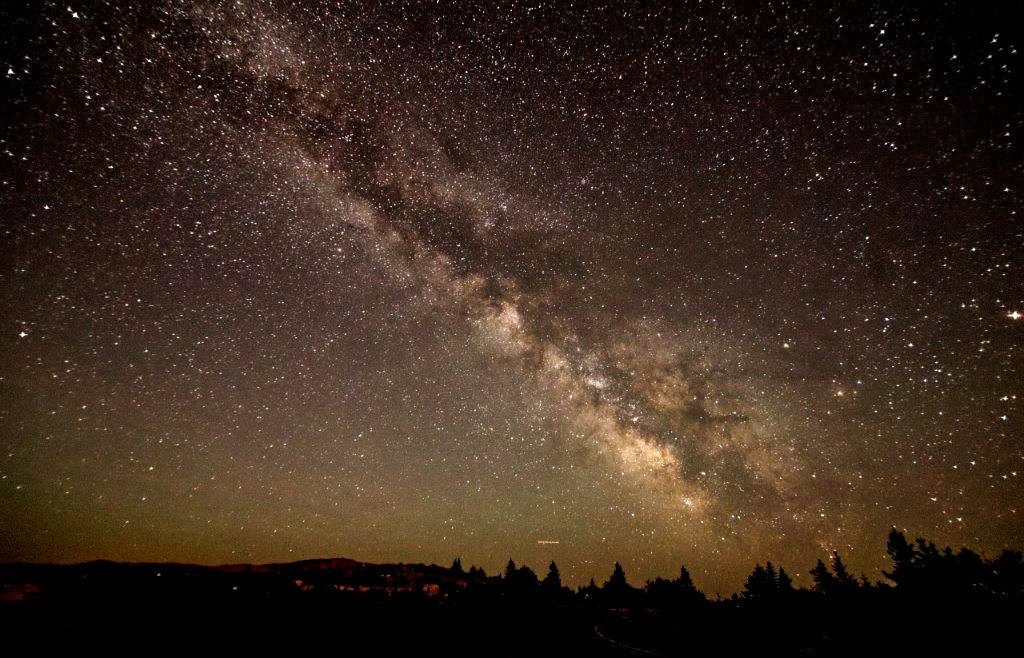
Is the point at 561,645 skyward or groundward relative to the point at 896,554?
groundward

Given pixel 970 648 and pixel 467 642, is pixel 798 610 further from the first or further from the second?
pixel 467 642

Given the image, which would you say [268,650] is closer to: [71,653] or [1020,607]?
[71,653]

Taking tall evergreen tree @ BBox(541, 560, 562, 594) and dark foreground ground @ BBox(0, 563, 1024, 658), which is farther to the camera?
tall evergreen tree @ BBox(541, 560, 562, 594)

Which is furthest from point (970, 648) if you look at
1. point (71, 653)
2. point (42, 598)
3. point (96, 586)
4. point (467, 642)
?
point (96, 586)

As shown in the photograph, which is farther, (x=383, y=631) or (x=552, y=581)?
(x=552, y=581)

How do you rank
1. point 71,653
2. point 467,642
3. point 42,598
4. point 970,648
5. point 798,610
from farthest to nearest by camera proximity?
point 798,610 < point 42,598 < point 970,648 < point 467,642 < point 71,653

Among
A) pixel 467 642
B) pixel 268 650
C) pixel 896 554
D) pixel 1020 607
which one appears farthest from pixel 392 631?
pixel 896 554

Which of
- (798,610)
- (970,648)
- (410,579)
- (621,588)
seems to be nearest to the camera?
(970,648)

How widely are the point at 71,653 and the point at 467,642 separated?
9.47 meters

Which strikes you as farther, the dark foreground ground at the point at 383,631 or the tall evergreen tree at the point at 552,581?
the tall evergreen tree at the point at 552,581

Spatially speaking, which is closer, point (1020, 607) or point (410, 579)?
point (1020, 607)

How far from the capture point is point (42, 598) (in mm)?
19062

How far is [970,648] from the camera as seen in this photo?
14.8 m

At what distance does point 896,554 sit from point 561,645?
2493 inches
